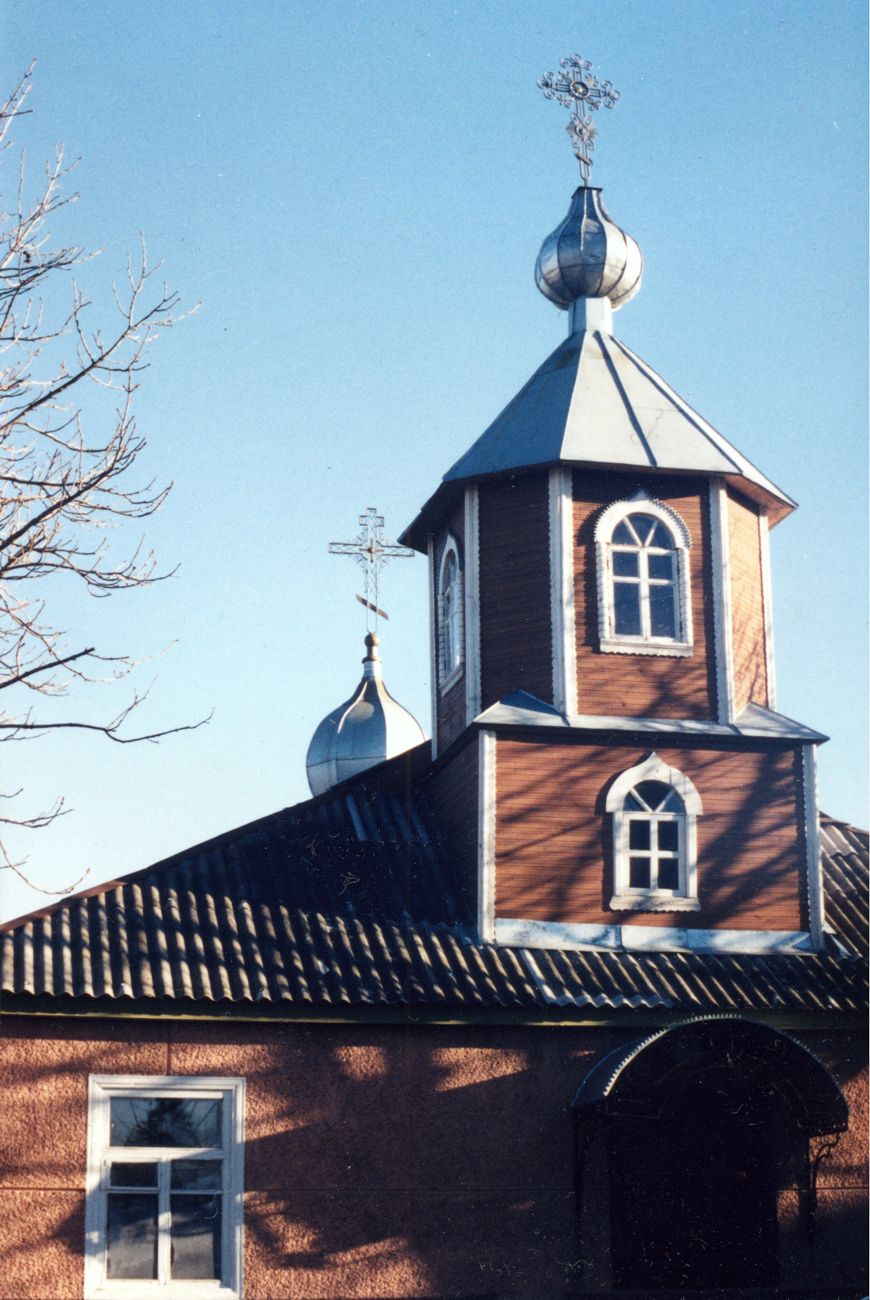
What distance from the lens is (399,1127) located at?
14.6 m

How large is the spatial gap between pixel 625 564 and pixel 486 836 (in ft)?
10.3

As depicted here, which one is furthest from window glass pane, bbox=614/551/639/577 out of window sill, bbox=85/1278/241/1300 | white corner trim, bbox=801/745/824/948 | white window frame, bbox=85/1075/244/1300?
window sill, bbox=85/1278/241/1300

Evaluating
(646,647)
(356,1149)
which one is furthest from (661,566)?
(356,1149)

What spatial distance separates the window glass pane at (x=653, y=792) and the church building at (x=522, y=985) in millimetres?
28

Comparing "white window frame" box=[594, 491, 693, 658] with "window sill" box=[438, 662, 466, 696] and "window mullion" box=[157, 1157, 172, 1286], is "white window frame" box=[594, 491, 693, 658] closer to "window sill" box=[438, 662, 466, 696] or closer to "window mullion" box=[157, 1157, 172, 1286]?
"window sill" box=[438, 662, 466, 696]

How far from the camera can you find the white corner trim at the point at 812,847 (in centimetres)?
1647

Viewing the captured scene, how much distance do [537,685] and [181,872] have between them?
381 cm

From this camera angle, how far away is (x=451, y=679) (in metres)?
18.2

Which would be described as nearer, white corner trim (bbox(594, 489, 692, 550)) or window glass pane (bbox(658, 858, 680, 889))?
window glass pane (bbox(658, 858, 680, 889))

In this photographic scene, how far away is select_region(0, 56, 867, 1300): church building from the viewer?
14.2m

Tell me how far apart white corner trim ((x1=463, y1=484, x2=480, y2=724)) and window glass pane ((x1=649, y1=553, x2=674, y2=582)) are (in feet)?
5.66

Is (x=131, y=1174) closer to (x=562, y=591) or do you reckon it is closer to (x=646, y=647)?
(x=562, y=591)

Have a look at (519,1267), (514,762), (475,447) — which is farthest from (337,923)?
(475,447)

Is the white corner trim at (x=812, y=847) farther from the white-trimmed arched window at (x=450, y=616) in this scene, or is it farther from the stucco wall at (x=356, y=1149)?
the white-trimmed arched window at (x=450, y=616)
